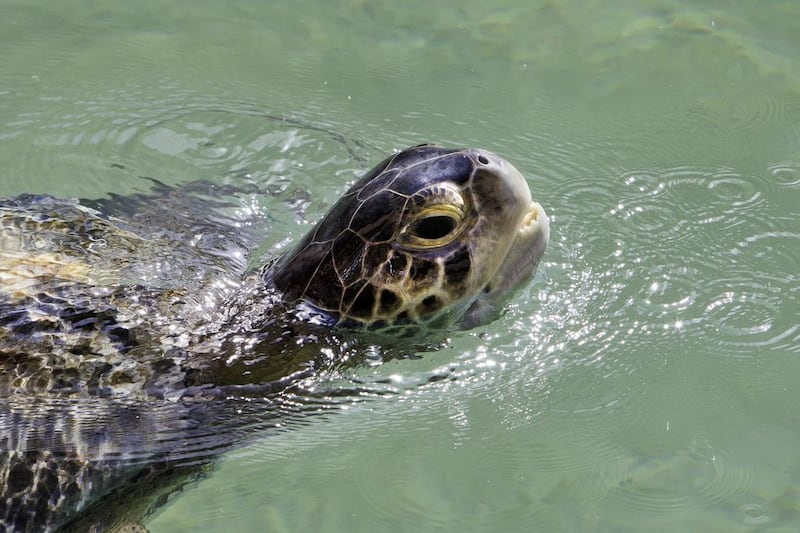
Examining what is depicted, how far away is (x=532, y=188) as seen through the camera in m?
5.01

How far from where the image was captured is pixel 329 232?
364cm

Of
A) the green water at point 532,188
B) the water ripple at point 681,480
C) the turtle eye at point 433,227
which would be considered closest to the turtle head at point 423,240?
the turtle eye at point 433,227

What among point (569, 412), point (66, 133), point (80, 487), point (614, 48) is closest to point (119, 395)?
point (80, 487)

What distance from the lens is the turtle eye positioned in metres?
3.43

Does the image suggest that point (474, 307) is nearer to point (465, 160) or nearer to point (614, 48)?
point (465, 160)

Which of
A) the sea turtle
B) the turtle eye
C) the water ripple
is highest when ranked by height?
the turtle eye

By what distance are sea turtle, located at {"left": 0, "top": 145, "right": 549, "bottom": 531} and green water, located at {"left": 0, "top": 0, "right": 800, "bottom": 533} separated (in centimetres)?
31

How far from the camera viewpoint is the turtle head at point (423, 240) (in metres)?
3.43

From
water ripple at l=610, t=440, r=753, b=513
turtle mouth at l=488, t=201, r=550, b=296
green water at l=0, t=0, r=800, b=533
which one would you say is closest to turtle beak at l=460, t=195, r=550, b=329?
turtle mouth at l=488, t=201, r=550, b=296

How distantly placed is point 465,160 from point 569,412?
123 centimetres

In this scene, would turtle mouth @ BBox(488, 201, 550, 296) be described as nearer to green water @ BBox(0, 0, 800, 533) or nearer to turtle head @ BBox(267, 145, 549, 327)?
turtle head @ BBox(267, 145, 549, 327)

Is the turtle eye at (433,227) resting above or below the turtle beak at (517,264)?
above

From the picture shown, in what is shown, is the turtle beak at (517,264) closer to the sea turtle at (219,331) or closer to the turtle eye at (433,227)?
the sea turtle at (219,331)

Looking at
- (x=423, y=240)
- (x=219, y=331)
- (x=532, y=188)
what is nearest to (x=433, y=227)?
(x=423, y=240)
